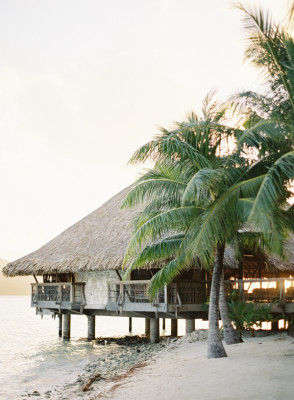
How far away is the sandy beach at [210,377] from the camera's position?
880 centimetres

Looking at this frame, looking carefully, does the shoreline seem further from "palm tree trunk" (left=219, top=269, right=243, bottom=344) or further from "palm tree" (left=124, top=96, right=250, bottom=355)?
"palm tree" (left=124, top=96, right=250, bottom=355)

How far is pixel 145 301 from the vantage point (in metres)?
17.8

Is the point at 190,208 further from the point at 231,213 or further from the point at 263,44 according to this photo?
the point at 263,44

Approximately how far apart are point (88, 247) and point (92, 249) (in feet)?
1.75

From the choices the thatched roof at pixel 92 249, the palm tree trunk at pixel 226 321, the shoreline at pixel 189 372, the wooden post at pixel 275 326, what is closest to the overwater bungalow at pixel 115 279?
the thatched roof at pixel 92 249

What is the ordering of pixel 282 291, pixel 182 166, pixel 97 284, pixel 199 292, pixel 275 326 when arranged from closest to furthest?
pixel 182 166, pixel 282 291, pixel 275 326, pixel 199 292, pixel 97 284

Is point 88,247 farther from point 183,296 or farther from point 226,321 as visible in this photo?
point 226,321

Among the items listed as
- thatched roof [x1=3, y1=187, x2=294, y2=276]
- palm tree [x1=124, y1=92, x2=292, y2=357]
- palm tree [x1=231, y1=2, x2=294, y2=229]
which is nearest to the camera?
palm tree [x1=231, y1=2, x2=294, y2=229]

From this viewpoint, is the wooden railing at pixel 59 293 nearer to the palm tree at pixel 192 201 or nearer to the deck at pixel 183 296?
the deck at pixel 183 296

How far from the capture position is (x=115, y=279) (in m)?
20.2

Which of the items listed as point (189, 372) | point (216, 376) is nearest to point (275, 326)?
point (189, 372)

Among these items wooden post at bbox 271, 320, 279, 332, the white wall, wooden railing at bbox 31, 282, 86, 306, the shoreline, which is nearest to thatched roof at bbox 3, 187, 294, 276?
wooden railing at bbox 31, 282, 86, 306

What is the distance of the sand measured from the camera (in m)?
8.75

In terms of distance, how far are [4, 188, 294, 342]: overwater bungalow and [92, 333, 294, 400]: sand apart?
2700mm
